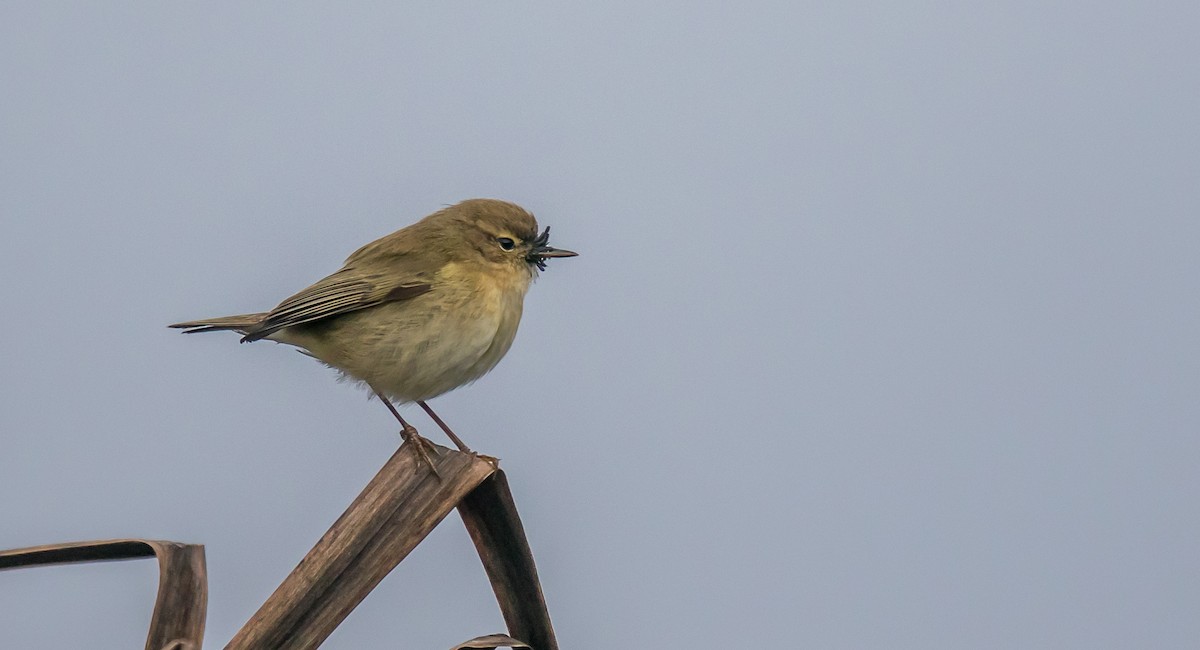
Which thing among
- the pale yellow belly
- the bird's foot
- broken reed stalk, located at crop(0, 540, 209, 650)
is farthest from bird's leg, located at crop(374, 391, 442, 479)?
broken reed stalk, located at crop(0, 540, 209, 650)

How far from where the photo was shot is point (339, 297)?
12.1 ft

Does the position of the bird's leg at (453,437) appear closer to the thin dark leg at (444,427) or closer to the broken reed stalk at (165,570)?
the thin dark leg at (444,427)

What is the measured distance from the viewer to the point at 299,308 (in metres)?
3.62

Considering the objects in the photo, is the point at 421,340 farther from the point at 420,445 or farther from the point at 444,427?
the point at 420,445

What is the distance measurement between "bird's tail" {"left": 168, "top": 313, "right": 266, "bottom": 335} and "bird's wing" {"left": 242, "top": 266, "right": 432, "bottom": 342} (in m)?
0.04

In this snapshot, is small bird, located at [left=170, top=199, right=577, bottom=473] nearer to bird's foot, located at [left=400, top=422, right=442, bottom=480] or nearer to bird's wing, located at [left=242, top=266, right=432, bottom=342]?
bird's wing, located at [left=242, top=266, right=432, bottom=342]

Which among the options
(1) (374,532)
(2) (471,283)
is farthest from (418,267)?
(1) (374,532)

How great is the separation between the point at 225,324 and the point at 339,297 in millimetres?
375

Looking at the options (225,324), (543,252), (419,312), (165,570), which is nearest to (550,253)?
(543,252)

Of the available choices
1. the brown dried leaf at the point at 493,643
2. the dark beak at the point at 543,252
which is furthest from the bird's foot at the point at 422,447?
the dark beak at the point at 543,252

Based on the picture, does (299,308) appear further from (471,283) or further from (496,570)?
(496,570)

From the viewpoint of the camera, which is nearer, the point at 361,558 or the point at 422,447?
the point at 361,558

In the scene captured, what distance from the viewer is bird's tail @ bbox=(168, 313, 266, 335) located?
370 centimetres

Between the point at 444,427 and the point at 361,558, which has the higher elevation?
the point at 444,427
